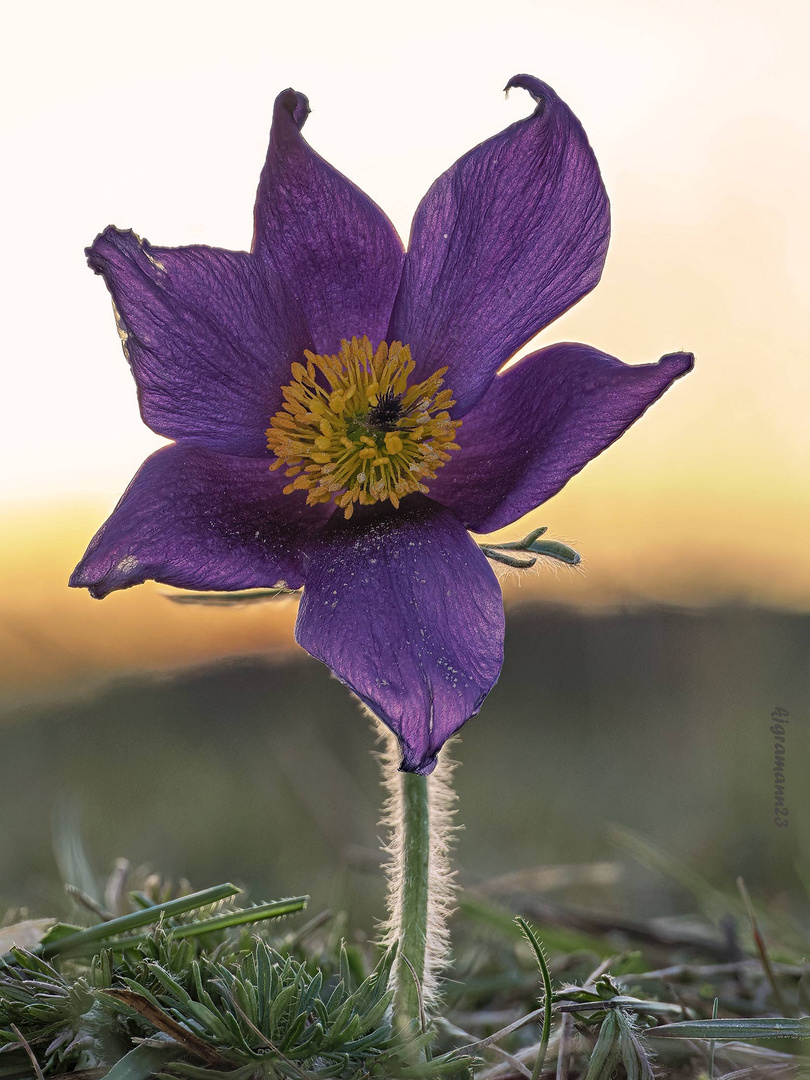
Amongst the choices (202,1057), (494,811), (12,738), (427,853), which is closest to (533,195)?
(427,853)

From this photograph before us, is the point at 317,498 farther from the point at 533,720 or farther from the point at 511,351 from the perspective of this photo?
the point at 533,720

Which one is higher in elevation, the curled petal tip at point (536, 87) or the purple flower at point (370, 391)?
the curled petal tip at point (536, 87)

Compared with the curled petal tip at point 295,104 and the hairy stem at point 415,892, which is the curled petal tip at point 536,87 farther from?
the hairy stem at point 415,892

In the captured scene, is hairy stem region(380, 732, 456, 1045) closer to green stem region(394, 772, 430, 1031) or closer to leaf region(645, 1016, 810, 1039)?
green stem region(394, 772, 430, 1031)

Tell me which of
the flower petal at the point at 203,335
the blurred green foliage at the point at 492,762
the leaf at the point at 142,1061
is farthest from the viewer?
the blurred green foliage at the point at 492,762

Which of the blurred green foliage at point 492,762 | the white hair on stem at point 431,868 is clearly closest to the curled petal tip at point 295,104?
the white hair on stem at point 431,868

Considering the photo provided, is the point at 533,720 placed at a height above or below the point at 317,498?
below

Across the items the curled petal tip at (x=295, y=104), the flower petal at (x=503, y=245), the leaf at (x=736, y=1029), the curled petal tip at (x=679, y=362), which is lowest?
the leaf at (x=736, y=1029)
